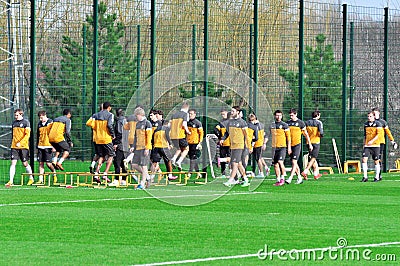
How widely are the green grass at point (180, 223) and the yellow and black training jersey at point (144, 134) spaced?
1.19 metres

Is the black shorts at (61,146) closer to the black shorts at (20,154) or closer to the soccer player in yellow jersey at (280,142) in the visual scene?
the black shorts at (20,154)

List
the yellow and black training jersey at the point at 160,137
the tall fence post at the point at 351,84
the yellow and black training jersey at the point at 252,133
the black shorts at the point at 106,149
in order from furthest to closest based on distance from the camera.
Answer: the tall fence post at the point at 351,84
the yellow and black training jersey at the point at 160,137
the yellow and black training jersey at the point at 252,133
the black shorts at the point at 106,149

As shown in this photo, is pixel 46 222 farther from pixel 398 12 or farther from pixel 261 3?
pixel 398 12

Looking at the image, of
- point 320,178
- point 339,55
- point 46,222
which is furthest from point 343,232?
point 339,55

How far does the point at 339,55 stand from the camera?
3484cm

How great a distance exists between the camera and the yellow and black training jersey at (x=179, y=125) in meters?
27.7

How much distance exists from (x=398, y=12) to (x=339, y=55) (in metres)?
4.13

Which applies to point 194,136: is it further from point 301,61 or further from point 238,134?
point 301,61

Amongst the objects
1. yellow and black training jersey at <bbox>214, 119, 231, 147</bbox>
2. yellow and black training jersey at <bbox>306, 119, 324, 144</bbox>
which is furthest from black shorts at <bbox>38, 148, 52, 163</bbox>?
yellow and black training jersey at <bbox>306, 119, 324, 144</bbox>

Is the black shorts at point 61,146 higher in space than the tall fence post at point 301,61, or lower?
lower

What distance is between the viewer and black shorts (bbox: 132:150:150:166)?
78.8 feet

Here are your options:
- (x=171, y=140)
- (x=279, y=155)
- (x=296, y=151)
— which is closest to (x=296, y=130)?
(x=296, y=151)

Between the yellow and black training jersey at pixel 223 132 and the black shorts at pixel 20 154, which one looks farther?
the yellow and black training jersey at pixel 223 132

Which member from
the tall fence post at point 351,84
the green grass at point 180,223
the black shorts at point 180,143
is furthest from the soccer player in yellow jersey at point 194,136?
the tall fence post at point 351,84
